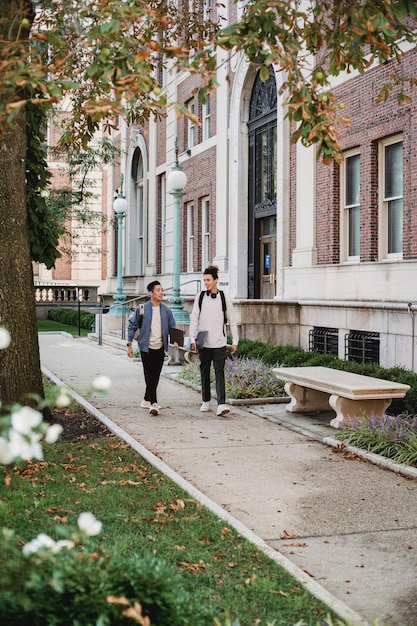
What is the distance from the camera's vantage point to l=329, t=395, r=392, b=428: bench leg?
33.7ft

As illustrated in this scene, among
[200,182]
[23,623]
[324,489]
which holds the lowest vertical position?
[324,489]

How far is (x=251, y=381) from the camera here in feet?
44.0

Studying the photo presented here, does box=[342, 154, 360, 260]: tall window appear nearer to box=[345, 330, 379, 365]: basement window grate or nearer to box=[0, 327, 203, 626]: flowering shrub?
box=[345, 330, 379, 365]: basement window grate

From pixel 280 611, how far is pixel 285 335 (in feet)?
44.7

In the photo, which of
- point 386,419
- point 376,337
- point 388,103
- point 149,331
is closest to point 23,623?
point 386,419

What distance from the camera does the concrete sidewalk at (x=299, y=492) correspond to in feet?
16.9

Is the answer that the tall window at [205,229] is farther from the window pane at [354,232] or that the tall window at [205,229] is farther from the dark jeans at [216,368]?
the dark jeans at [216,368]

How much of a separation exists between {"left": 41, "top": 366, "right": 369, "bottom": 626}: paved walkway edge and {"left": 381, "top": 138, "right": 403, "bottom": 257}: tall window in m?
7.38

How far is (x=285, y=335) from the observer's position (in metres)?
18.1

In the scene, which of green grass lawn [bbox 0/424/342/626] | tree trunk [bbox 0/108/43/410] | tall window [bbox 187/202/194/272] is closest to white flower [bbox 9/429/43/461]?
green grass lawn [bbox 0/424/342/626]

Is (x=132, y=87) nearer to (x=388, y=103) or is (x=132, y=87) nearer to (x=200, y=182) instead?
(x=388, y=103)

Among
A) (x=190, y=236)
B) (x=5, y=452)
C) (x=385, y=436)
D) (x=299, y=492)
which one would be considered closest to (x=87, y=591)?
(x=5, y=452)

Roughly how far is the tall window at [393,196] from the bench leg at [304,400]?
14.3ft

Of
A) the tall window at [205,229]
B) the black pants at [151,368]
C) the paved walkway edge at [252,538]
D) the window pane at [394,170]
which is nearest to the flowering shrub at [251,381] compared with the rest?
the black pants at [151,368]
